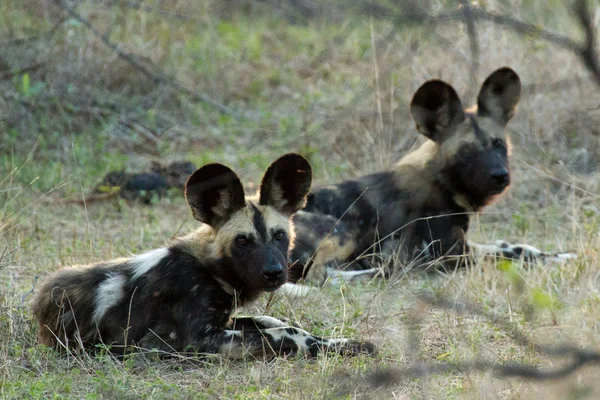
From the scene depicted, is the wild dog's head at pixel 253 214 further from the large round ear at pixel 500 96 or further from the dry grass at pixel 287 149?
the large round ear at pixel 500 96

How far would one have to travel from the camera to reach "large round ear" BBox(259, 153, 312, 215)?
418cm

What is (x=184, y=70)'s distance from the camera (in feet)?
30.4

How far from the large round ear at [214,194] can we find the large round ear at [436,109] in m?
1.84

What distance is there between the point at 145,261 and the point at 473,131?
8.32 ft

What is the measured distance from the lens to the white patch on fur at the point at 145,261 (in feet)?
13.2

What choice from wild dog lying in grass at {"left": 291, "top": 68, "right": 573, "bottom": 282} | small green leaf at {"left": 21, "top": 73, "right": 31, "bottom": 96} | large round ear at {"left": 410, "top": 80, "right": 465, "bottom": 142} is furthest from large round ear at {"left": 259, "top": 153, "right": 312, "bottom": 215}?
small green leaf at {"left": 21, "top": 73, "right": 31, "bottom": 96}

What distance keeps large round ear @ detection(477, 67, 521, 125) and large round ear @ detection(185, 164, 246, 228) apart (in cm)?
223

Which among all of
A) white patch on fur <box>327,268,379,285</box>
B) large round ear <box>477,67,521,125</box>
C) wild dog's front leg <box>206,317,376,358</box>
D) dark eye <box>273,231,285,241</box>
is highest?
large round ear <box>477,67,521,125</box>

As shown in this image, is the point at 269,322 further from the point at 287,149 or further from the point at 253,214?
the point at 287,149

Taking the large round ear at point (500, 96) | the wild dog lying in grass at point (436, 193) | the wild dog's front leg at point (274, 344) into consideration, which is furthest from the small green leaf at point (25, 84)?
the wild dog's front leg at point (274, 344)

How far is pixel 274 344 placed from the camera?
384 centimetres

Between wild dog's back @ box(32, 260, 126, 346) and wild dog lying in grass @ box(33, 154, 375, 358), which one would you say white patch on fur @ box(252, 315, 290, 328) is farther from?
wild dog's back @ box(32, 260, 126, 346)

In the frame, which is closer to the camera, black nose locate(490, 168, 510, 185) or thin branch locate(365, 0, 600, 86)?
thin branch locate(365, 0, 600, 86)

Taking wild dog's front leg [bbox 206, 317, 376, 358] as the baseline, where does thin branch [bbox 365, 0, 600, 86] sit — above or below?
above
